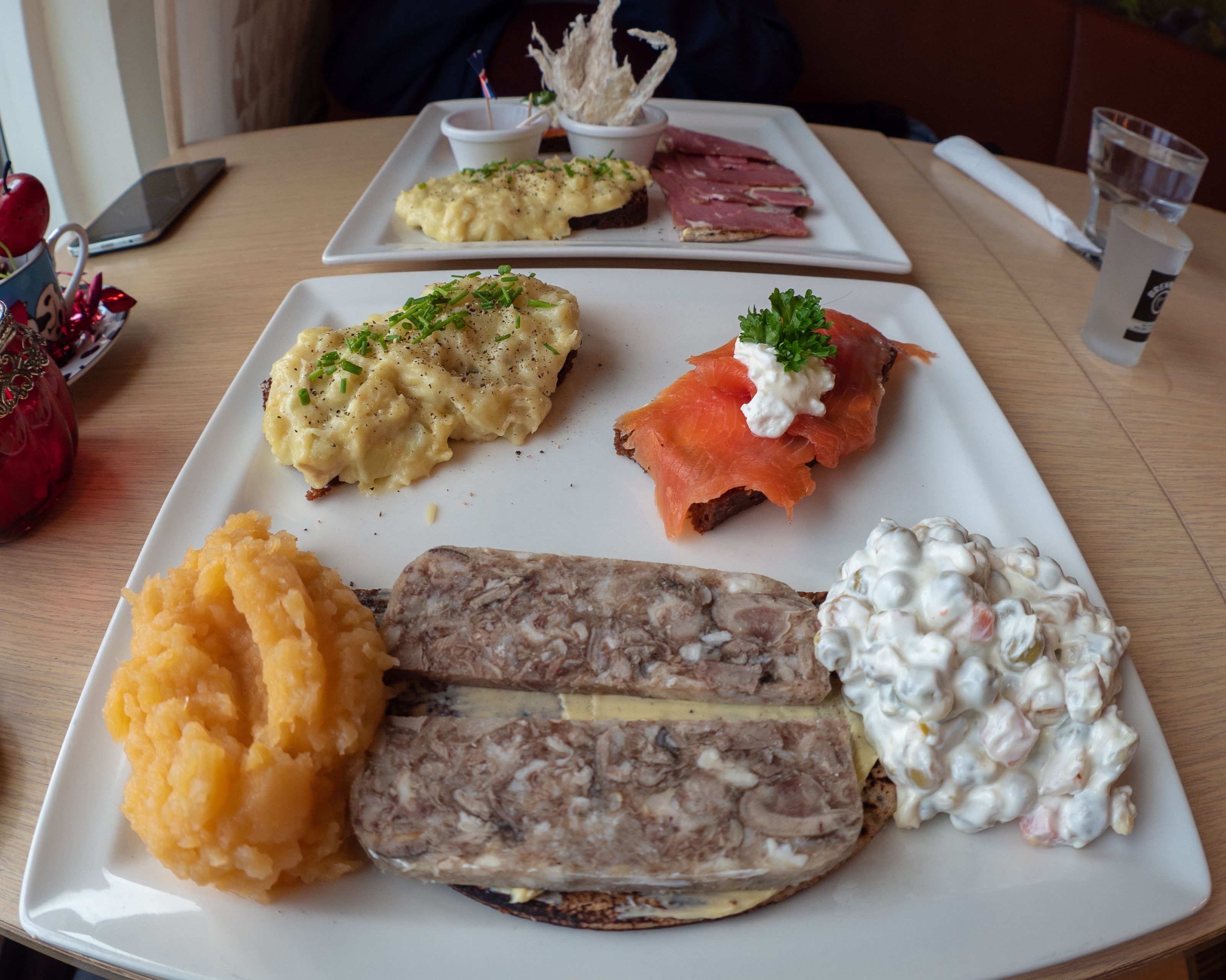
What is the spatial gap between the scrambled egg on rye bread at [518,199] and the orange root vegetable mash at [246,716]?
1.56 metres

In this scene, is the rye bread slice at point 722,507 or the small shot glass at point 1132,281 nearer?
the rye bread slice at point 722,507

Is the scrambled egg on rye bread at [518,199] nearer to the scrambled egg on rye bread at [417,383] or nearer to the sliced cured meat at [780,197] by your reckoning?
the sliced cured meat at [780,197]

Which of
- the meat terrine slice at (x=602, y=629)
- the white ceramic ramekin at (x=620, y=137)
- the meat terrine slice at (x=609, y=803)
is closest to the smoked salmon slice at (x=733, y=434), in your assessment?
the meat terrine slice at (x=602, y=629)

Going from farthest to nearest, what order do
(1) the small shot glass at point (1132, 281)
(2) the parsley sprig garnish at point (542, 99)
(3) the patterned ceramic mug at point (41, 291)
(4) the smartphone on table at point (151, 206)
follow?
(2) the parsley sprig garnish at point (542, 99), (4) the smartphone on table at point (151, 206), (1) the small shot glass at point (1132, 281), (3) the patterned ceramic mug at point (41, 291)

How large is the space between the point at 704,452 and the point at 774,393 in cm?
20

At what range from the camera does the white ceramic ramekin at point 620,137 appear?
298 centimetres

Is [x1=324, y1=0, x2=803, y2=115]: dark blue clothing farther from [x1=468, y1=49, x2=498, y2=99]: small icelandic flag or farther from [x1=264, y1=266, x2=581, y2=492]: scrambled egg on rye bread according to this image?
[x1=264, y1=266, x2=581, y2=492]: scrambled egg on rye bread

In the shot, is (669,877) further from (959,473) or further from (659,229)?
(659,229)

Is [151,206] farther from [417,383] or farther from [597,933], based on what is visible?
[597,933]

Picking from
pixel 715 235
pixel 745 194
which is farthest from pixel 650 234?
pixel 745 194

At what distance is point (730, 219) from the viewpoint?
2668 millimetres

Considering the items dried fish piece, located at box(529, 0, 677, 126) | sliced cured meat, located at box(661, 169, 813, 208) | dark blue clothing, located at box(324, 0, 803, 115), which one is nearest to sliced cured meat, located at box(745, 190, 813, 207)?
sliced cured meat, located at box(661, 169, 813, 208)

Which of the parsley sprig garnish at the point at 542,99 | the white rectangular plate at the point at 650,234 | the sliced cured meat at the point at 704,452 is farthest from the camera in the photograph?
the parsley sprig garnish at the point at 542,99

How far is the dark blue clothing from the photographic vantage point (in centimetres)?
408
